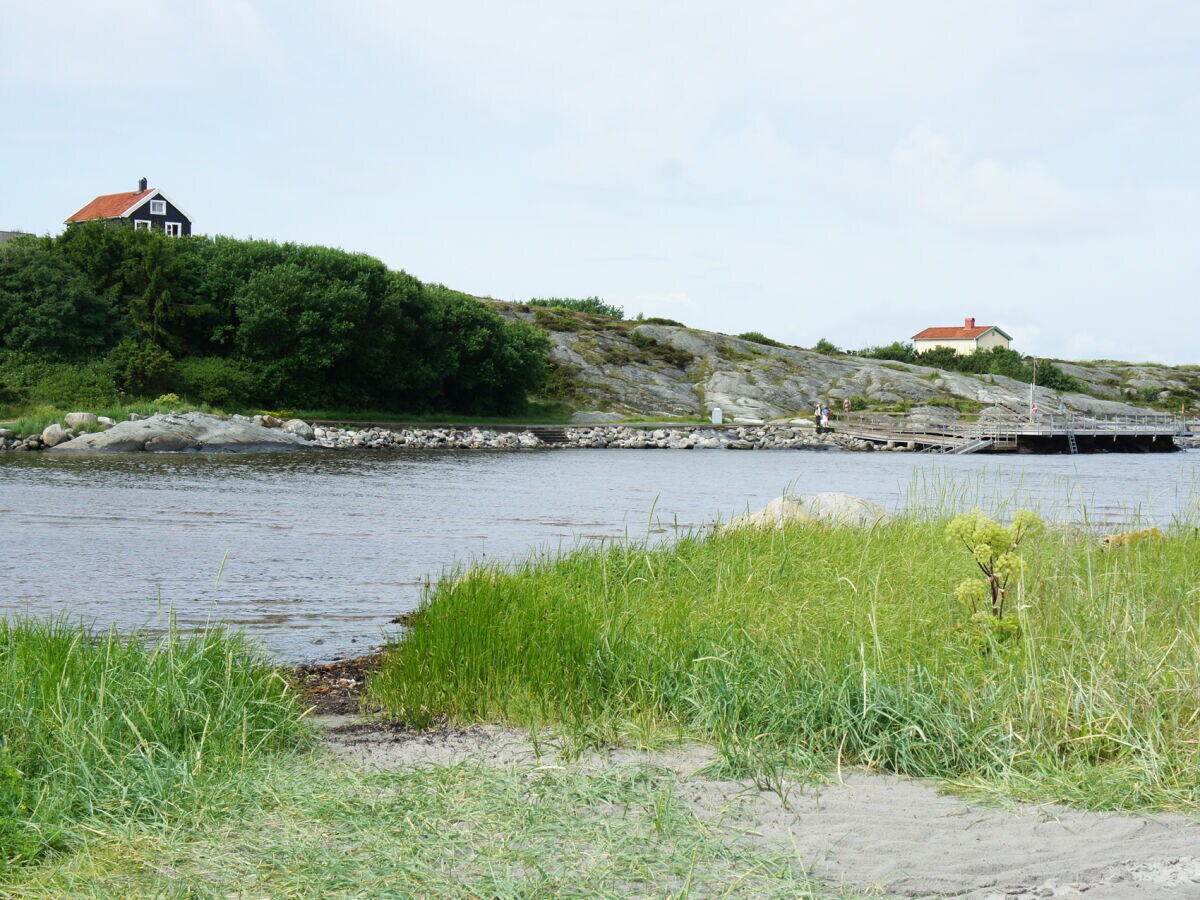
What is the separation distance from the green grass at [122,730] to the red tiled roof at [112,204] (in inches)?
3136

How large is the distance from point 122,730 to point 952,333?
121363 millimetres

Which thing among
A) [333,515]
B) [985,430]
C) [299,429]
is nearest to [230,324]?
[299,429]

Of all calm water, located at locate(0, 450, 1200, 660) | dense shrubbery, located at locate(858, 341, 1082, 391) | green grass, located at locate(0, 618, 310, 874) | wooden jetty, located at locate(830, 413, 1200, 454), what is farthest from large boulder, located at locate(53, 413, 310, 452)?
dense shrubbery, located at locate(858, 341, 1082, 391)

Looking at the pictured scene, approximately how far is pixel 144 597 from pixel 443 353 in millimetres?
48182

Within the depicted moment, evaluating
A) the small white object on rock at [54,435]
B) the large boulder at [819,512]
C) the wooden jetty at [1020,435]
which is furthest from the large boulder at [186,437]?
the wooden jetty at [1020,435]

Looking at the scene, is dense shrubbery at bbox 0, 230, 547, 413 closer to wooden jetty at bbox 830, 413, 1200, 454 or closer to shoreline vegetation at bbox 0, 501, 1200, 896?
wooden jetty at bbox 830, 413, 1200, 454

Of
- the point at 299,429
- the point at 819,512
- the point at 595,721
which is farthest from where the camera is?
the point at 299,429

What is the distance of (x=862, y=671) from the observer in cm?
517

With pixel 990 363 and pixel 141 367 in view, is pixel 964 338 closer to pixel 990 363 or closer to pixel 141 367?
pixel 990 363

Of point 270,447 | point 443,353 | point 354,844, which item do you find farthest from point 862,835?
point 443,353

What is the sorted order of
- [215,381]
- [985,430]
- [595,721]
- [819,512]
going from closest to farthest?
1. [595,721]
2. [819,512]
3. [215,381]
4. [985,430]

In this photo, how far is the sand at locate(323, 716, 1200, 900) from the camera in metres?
3.48

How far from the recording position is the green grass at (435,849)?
3389 mm

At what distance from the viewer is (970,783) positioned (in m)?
4.50
